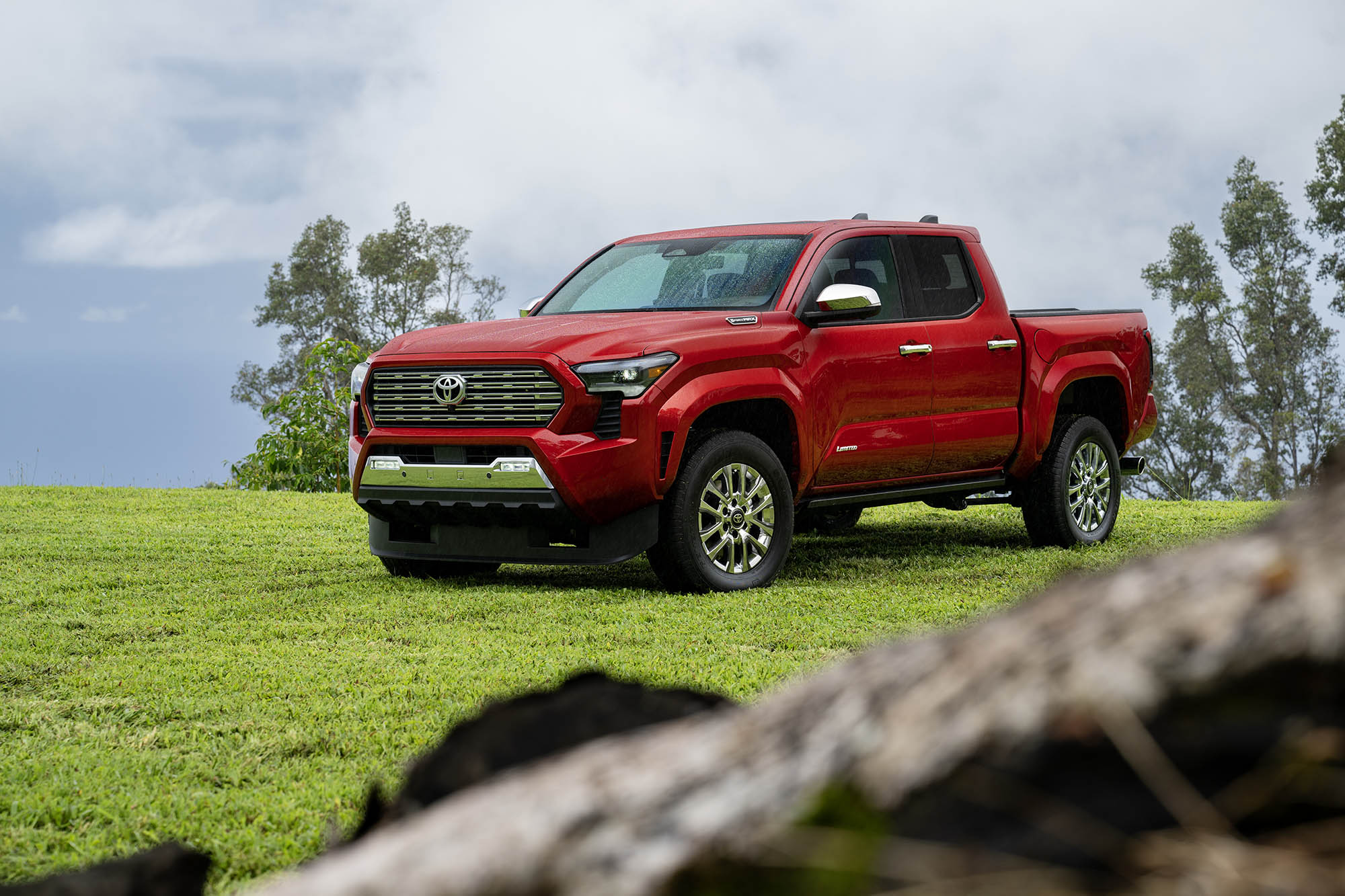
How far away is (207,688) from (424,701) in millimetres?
973

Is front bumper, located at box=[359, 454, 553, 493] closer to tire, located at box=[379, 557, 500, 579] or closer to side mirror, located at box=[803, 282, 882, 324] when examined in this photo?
tire, located at box=[379, 557, 500, 579]

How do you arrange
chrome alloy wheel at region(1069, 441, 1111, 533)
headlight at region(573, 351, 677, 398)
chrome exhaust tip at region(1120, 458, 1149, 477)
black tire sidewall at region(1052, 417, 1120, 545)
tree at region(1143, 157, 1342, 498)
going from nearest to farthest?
headlight at region(573, 351, 677, 398)
black tire sidewall at region(1052, 417, 1120, 545)
chrome alloy wheel at region(1069, 441, 1111, 533)
chrome exhaust tip at region(1120, 458, 1149, 477)
tree at region(1143, 157, 1342, 498)

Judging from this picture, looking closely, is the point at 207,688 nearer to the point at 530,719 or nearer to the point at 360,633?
the point at 360,633

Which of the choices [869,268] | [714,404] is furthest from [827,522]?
[714,404]

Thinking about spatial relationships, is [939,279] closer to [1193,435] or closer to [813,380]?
[813,380]

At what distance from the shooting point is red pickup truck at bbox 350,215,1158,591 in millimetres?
7020

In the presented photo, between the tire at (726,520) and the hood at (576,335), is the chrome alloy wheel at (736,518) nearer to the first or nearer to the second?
the tire at (726,520)

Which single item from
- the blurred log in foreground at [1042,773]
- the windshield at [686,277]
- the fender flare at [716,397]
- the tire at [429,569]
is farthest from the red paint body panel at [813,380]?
the blurred log in foreground at [1042,773]

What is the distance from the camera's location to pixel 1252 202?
43.7 metres

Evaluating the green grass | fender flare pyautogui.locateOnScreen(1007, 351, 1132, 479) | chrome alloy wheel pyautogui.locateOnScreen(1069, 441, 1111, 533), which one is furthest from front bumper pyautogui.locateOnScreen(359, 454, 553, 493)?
chrome alloy wheel pyautogui.locateOnScreen(1069, 441, 1111, 533)

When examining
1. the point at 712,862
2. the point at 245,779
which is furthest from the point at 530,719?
the point at 245,779

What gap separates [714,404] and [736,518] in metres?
0.69

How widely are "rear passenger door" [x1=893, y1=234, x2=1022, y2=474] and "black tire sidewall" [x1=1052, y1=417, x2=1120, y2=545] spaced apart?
626 mm

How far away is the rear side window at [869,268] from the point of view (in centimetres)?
813
